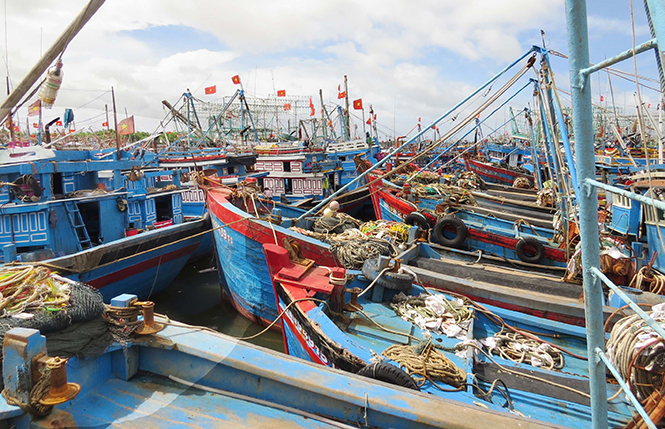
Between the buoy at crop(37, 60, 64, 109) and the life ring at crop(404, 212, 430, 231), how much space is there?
29.7 feet

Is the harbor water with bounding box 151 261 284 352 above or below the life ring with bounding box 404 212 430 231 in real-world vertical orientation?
below

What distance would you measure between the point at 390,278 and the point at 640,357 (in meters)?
3.70

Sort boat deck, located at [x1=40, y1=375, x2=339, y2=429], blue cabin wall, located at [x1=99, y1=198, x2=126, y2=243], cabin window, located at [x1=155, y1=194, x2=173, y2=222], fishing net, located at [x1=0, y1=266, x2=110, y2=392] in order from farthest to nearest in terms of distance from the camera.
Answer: cabin window, located at [x1=155, y1=194, x2=173, y2=222] < blue cabin wall, located at [x1=99, y1=198, x2=126, y2=243] < fishing net, located at [x1=0, y1=266, x2=110, y2=392] < boat deck, located at [x1=40, y1=375, x2=339, y2=429]

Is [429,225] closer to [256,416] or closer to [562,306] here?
[562,306]

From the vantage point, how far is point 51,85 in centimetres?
399

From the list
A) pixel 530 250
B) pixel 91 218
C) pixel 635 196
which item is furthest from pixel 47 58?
pixel 91 218

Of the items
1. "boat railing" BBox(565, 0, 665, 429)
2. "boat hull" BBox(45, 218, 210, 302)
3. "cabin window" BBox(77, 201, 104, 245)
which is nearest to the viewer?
"boat railing" BBox(565, 0, 665, 429)

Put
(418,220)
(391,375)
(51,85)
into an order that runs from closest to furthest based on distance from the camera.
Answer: (391,375), (51,85), (418,220)

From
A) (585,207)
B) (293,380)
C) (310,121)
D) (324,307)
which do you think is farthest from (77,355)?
(310,121)

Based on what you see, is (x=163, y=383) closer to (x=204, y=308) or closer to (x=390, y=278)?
(x=390, y=278)

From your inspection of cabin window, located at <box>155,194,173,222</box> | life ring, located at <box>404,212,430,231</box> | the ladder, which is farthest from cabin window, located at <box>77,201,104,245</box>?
life ring, located at <box>404,212,430,231</box>

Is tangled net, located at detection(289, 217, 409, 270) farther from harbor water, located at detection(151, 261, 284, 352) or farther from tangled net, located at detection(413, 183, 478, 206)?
tangled net, located at detection(413, 183, 478, 206)

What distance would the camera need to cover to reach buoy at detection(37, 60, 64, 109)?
154 inches

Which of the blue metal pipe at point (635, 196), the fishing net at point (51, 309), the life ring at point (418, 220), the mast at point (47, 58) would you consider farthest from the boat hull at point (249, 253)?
the blue metal pipe at point (635, 196)
